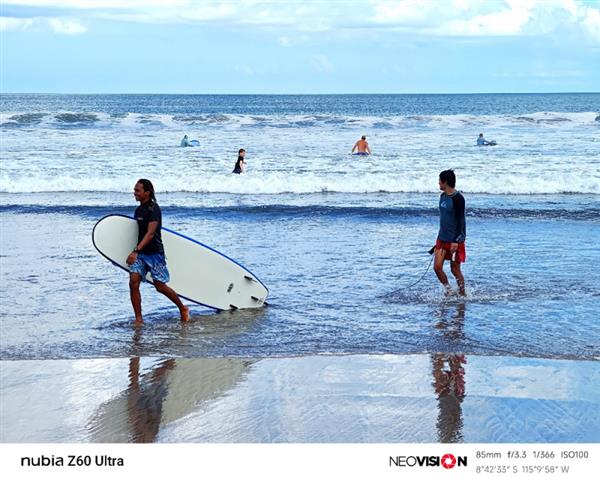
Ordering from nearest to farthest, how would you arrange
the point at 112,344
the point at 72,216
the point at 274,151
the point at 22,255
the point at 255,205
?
the point at 112,344, the point at 22,255, the point at 72,216, the point at 255,205, the point at 274,151

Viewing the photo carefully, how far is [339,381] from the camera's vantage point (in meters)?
6.59

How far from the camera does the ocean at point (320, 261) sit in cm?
754

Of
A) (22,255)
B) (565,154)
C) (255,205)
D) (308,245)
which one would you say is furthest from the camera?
(565,154)

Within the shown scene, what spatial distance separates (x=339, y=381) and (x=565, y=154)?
2352 cm

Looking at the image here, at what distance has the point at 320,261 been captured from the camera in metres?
11.9

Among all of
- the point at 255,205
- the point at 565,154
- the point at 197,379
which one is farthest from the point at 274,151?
the point at 197,379

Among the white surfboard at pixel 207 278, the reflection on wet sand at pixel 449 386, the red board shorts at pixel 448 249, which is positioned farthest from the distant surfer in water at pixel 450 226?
the white surfboard at pixel 207 278

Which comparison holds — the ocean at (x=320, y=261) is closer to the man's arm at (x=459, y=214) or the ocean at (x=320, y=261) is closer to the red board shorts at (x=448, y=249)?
the red board shorts at (x=448, y=249)

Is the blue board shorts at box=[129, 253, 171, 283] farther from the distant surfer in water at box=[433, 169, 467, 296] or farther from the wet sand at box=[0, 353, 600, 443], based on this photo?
the distant surfer in water at box=[433, 169, 467, 296]

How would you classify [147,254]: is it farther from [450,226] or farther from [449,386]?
[449,386]

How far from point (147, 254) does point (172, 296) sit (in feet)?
1.65
